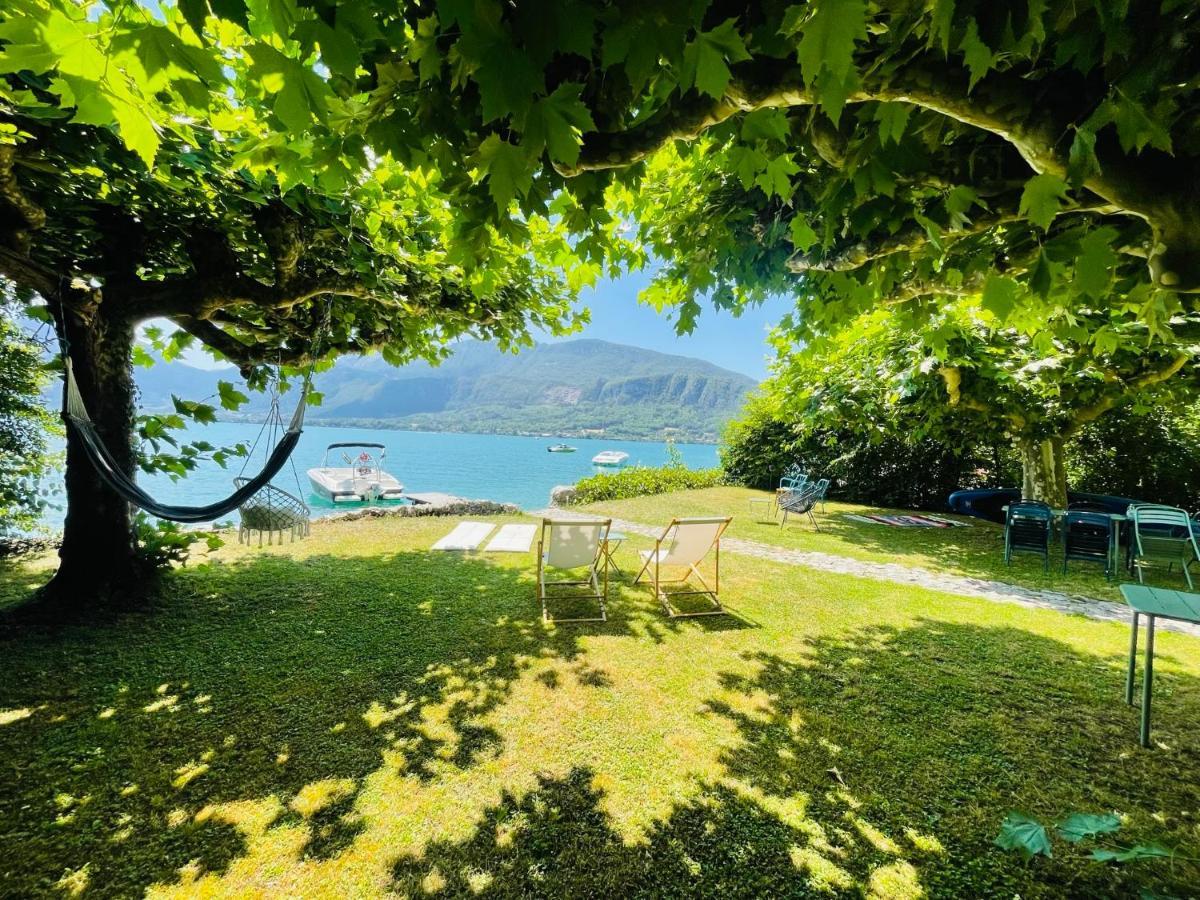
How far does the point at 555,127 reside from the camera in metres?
1.51

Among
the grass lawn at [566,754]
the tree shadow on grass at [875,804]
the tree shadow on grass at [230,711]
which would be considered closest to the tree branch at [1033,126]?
the grass lawn at [566,754]

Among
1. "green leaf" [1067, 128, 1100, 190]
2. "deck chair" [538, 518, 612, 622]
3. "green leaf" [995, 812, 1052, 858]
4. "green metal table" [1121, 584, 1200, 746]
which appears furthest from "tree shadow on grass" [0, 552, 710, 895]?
"green leaf" [1067, 128, 1100, 190]

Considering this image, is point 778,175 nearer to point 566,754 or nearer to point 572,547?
point 566,754

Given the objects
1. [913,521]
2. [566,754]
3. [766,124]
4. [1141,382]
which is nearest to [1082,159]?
[766,124]

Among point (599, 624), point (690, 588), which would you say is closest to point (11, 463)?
point (599, 624)

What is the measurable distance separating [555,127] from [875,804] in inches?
138

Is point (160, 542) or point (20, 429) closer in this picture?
point (160, 542)

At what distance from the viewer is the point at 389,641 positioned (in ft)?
14.2

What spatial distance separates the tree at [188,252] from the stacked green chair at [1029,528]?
826 cm

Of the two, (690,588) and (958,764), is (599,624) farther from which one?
Answer: (958,764)

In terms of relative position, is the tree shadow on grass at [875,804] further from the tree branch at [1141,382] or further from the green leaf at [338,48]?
the tree branch at [1141,382]

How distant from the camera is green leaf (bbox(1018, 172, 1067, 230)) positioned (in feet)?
6.16

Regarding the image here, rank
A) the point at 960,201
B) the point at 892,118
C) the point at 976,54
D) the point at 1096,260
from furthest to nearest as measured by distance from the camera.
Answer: the point at 960,201
the point at 1096,260
the point at 892,118
the point at 976,54

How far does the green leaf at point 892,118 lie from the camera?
2.00 m
